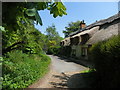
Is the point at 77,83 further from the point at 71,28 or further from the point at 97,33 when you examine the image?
the point at 71,28

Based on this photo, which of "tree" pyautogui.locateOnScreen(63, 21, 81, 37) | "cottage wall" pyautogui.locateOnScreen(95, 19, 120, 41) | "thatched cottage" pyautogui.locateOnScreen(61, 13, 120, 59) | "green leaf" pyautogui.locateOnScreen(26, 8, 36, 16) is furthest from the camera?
"tree" pyautogui.locateOnScreen(63, 21, 81, 37)

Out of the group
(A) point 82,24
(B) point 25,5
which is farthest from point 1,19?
(A) point 82,24

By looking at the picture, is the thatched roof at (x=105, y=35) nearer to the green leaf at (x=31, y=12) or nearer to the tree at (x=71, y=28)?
the green leaf at (x=31, y=12)

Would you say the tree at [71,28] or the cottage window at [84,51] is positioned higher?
the tree at [71,28]

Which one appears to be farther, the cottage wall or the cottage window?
the cottage window

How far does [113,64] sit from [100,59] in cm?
112

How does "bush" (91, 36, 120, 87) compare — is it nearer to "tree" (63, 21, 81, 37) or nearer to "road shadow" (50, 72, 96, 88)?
"road shadow" (50, 72, 96, 88)

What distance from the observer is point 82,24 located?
32.2 meters

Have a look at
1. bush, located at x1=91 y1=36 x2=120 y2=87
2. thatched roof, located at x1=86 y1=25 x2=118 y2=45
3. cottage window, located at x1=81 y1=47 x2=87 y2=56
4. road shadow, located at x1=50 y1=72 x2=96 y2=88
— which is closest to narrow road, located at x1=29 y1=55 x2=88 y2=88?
road shadow, located at x1=50 y1=72 x2=96 y2=88

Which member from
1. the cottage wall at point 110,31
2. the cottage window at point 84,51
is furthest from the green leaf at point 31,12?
the cottage window at point 84,51

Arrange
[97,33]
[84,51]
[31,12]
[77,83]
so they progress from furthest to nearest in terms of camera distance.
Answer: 1. [84,51]
2. [97,33]
3. [77,83]
4. [31,12]

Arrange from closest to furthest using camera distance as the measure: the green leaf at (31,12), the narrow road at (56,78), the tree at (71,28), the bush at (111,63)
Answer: the green leaf at (31,12)
the bush at (111,63)
the narrow road at (56,78)
the tree at (71,28)

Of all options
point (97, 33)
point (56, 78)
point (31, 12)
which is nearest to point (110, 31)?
point (97, 33)

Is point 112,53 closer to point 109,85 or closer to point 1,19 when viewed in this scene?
point 109,85
